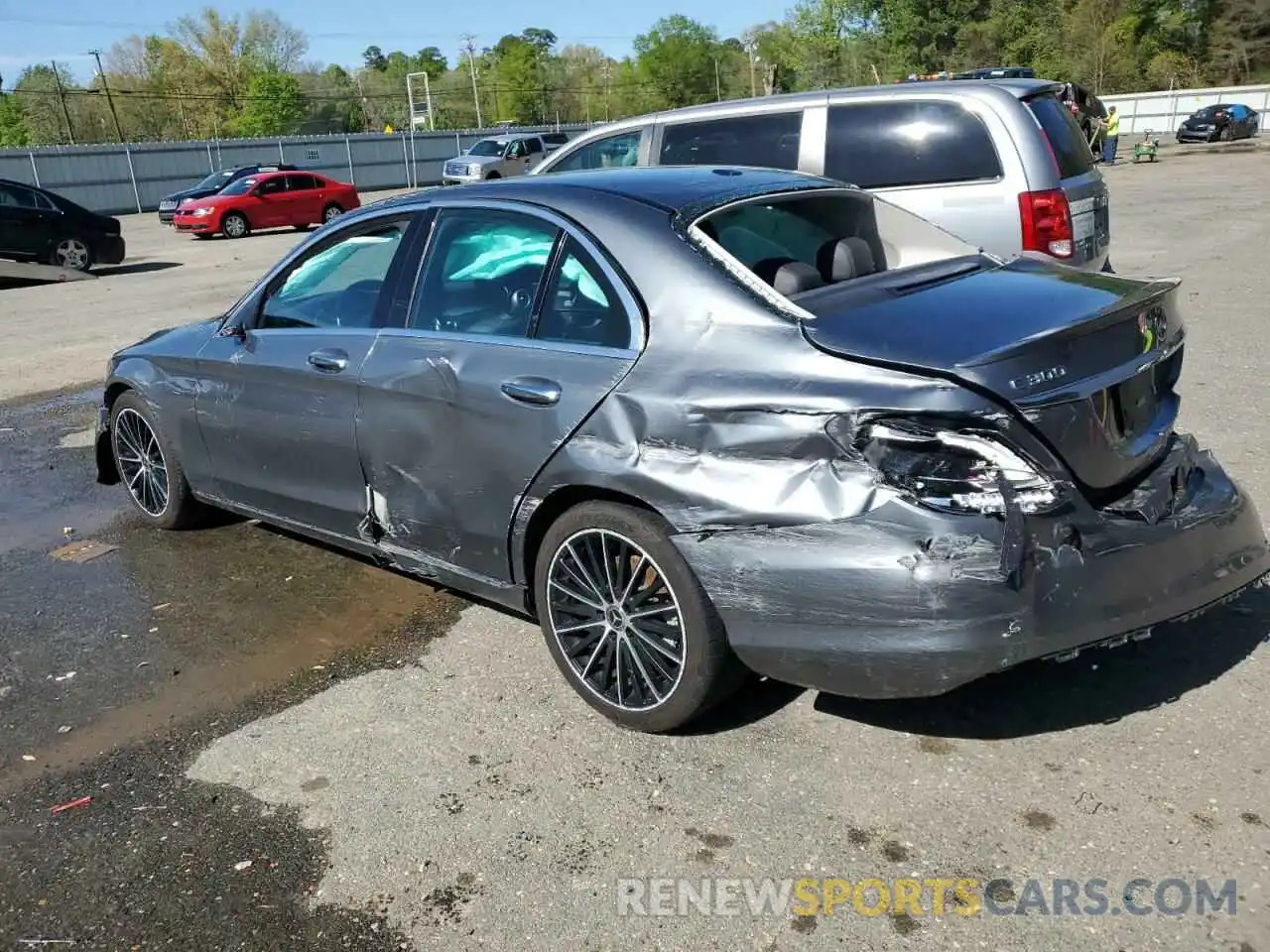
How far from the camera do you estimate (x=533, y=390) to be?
3.58 meters

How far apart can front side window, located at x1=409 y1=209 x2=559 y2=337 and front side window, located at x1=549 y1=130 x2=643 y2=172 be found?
16.0 feet

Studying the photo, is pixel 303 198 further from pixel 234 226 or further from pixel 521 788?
pixel 521 788

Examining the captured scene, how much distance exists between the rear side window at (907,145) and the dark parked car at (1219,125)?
140 feet

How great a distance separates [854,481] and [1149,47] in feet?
289

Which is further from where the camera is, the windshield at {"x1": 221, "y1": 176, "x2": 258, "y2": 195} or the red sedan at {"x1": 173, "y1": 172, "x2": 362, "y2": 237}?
the windshield at {"x1": 221, "y1": 176, "x2": 258, "y2": 195}

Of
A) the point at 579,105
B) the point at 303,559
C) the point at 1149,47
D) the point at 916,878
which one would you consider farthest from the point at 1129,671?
the point at 579,105

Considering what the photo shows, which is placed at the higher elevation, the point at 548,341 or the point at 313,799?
the point at 548,341

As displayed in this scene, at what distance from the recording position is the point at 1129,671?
3682mm

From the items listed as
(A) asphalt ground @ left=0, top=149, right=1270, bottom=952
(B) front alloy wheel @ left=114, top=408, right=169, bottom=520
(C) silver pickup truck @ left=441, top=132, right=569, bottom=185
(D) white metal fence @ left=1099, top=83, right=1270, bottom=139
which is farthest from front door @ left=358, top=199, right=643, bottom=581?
(D) white metal fence @ left=1099, top=83, right=1270, bottom=139

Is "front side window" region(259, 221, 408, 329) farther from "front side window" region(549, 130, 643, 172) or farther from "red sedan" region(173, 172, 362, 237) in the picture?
"red sedan" region(173, 172, 362, 237)

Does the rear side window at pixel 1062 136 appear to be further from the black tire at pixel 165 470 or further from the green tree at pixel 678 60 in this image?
the green tree at pixel 678 60

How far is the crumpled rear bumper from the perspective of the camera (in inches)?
112

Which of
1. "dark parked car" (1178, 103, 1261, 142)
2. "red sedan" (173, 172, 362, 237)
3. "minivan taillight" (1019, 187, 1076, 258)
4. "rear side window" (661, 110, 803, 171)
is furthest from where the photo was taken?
"dark parked car" (1178, 103, 1261, 142)

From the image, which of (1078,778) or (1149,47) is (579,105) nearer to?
(1149,47)
